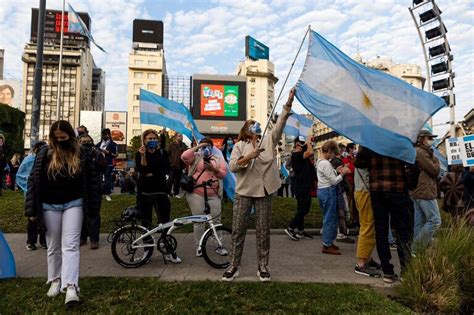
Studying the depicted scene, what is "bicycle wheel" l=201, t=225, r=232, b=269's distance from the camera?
538 centimetres

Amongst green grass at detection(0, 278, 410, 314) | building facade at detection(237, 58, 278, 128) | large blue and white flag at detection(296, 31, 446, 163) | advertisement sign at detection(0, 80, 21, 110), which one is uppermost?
building facade at detection(237, 58, 278, 128)

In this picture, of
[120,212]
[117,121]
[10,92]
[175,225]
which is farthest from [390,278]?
[10,92]

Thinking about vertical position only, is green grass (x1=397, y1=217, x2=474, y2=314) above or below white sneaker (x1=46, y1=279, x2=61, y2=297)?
above

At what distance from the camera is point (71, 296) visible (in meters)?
3.97

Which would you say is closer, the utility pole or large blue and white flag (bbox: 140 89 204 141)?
the utility pole

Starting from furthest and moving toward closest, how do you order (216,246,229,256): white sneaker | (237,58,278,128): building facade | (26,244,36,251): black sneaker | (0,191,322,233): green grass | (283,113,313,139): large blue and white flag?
(237,58,278,128): building facade
(283,113,313,139): large blue and white flag
(0,191,322,233): green grass
(26,244,36,251): black sneaker
(216,246,229,256): white sneaker

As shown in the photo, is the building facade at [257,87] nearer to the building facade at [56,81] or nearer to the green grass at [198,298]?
the building facade at [56,81]

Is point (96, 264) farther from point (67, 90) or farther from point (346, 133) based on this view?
point (67, 90)

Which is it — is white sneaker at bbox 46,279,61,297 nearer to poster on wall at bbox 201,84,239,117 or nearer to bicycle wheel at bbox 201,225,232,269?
bicycle wheel at bbox 201,225,232,269

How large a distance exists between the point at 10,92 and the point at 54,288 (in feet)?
294

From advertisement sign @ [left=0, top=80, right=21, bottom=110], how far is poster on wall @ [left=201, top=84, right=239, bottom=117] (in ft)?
139

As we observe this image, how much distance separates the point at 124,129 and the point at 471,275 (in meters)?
69.8

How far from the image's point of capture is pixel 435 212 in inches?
225

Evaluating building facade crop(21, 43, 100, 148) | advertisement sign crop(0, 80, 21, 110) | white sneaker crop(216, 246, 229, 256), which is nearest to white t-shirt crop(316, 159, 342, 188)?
white sneaker crop(216, 246, 229, 256)
